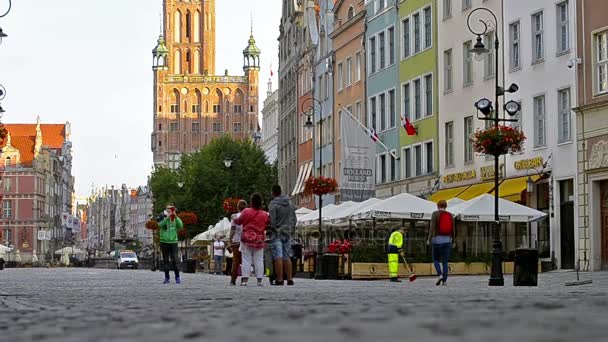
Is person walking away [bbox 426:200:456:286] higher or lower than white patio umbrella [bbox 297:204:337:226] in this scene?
lower

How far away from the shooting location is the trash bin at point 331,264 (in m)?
37.4

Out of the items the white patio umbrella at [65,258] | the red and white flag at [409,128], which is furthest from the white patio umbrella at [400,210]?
the white patio umbrella at [65,258]

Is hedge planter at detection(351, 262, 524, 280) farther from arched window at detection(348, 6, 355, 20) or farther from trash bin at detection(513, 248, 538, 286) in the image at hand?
arched window at detection(348, 6, 355, 20)

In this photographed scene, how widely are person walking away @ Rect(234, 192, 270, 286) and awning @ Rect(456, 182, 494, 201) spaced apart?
22355 millimetres

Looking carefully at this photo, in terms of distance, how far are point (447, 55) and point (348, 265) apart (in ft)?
58.7

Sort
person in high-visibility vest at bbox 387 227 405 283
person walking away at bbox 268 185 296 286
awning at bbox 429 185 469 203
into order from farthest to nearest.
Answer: awning at bbox 429 185 469 203 < person in high-visibility vest at bbox 387 227 405 283 < person walking away at bbox 268 185 296 286

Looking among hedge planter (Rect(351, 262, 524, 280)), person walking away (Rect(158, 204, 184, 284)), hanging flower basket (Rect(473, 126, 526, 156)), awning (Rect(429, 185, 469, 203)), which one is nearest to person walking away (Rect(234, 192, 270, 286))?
person walking away (Rect(158, 204, 184, 284))

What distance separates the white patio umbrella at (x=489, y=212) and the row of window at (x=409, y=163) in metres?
16.5

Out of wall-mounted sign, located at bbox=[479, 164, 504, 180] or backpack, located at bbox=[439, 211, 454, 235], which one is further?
wall-mounted sign, located at bbox=[479, 164, 504, 180]

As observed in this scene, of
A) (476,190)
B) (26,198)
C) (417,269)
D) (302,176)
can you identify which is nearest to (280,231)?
(417,269)

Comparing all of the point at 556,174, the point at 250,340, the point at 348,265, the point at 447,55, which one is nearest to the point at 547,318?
the point at 250,340

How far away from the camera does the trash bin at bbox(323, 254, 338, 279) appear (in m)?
37.4

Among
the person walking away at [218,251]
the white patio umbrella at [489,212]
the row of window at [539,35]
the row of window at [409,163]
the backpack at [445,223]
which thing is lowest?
the person walking away at [218,251]

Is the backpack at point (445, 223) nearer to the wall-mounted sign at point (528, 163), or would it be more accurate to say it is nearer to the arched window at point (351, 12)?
the wall-mounted sign at point (528, 163)
